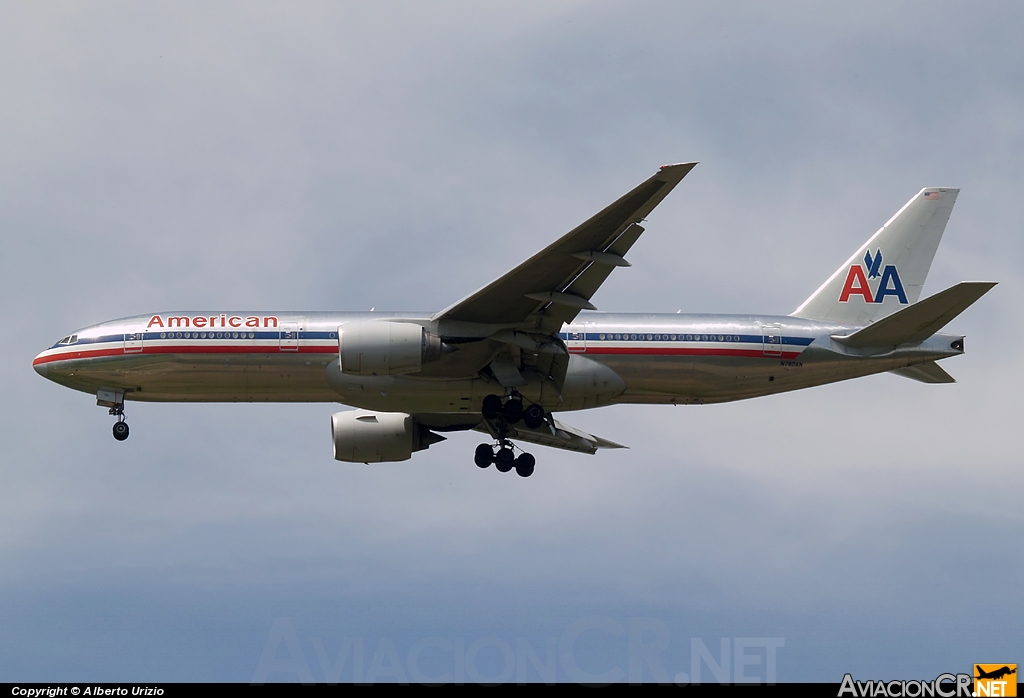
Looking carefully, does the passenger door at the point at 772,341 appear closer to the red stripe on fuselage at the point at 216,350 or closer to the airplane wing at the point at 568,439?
the airplane wing at the point at 568,439

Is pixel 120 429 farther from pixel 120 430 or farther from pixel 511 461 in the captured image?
pixel 511 461

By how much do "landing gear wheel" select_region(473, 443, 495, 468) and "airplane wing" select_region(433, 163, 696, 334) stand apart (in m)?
5.83

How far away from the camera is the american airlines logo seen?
38.0 meters

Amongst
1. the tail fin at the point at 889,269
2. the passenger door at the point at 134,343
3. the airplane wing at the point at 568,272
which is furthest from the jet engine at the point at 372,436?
the tail fin at the point at 889,269

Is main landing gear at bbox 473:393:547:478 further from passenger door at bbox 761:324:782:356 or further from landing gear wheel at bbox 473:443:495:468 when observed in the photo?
passenger door at bbox 761:324:782:356

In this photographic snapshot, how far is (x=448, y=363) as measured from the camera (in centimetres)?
3694

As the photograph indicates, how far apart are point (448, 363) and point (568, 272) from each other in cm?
496

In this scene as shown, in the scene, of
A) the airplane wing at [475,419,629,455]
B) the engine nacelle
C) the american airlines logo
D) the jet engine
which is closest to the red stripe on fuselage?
the american airlines logo

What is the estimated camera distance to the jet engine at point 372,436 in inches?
1665

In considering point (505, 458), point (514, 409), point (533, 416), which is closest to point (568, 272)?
point (514, 409)

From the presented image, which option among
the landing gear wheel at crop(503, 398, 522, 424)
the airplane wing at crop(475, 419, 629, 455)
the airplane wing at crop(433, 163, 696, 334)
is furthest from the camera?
the airplane wing at crop(475, 419, 629, 455)

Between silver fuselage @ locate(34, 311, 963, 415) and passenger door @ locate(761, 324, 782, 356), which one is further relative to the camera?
passenger door @ locate(761, 324, 782, 356)

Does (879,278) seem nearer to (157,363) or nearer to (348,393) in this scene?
(348,393)

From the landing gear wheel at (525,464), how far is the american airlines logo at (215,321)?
8127 mm
